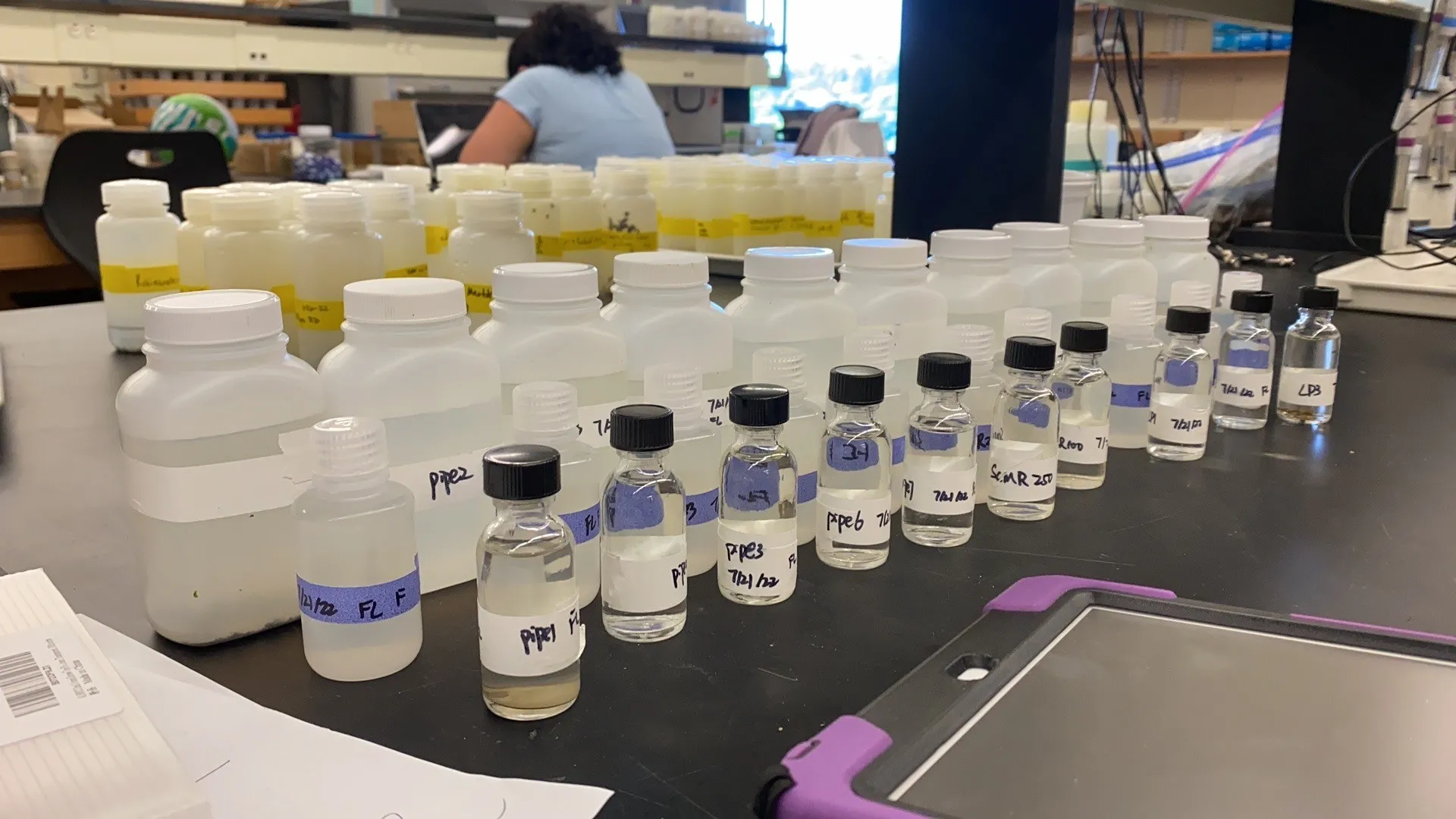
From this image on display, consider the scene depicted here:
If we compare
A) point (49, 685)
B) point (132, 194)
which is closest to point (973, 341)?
point (49, 685)

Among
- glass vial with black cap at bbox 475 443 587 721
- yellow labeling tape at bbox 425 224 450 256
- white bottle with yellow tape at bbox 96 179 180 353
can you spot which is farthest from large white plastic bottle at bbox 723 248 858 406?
white bottle with yellow tape at bbox 96 179 180 353

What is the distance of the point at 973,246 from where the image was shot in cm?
107

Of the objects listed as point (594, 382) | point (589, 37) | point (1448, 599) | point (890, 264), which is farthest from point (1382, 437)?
point (589, 37)

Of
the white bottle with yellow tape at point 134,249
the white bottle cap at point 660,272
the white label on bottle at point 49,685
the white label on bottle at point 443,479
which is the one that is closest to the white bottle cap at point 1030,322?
the white bottle cap at point 660,272

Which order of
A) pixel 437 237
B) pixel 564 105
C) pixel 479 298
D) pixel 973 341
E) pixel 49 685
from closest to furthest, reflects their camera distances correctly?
pixel 49 685
pixel 973 341
pixel 479 298
pixel 437 237
pixel 564 105

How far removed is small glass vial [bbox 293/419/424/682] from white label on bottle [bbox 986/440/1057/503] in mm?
511

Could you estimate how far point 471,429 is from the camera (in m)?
0.74

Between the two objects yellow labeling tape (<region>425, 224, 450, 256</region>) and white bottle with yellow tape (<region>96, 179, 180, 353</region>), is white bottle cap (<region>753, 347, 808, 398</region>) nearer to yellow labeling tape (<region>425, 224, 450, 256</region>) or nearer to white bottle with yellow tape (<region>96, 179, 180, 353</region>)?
yellow labeling tape (<region>425, 224, 450, 256</region>)

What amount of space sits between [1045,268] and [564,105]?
2242 mm

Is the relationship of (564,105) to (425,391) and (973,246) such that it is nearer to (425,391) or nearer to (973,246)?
(973,246)

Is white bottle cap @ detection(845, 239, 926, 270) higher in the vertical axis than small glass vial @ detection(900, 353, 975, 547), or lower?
higher

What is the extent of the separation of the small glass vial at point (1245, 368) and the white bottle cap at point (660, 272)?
695 mm

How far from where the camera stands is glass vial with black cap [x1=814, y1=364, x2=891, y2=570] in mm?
786

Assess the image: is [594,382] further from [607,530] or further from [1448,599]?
[1448,599]
